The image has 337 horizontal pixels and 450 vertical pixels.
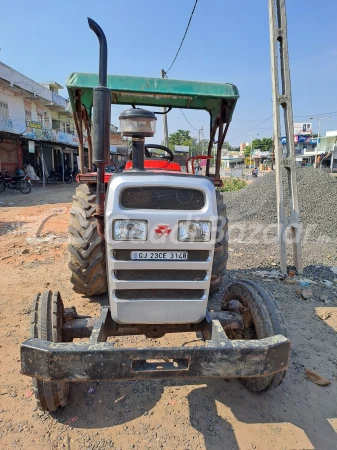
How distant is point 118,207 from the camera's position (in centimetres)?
200

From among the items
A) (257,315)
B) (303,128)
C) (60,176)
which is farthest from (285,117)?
(303,128)

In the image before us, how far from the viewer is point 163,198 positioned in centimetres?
207

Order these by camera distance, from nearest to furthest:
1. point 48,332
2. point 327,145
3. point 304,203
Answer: point 48,332
point 304,203
point 327,145

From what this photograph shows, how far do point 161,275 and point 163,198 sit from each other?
495 millimetres

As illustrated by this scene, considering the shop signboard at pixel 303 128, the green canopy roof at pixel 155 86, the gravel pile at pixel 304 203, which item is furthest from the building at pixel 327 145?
the green canopy roof at pixel 155 86

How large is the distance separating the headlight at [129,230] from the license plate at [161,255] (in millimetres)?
113

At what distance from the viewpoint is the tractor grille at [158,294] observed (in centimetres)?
220

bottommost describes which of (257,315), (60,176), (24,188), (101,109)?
(257,315)

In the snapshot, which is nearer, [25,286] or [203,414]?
[203,414]

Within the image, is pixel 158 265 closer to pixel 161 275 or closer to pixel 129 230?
pixel 161 275

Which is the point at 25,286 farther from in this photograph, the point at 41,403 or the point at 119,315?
the point at 119,315

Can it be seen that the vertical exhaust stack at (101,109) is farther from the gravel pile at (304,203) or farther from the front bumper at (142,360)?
the gravel pile at (304,203)

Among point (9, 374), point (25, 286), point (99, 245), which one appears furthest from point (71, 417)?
point (25, 286)

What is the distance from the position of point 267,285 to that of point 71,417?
3189 millimetres
